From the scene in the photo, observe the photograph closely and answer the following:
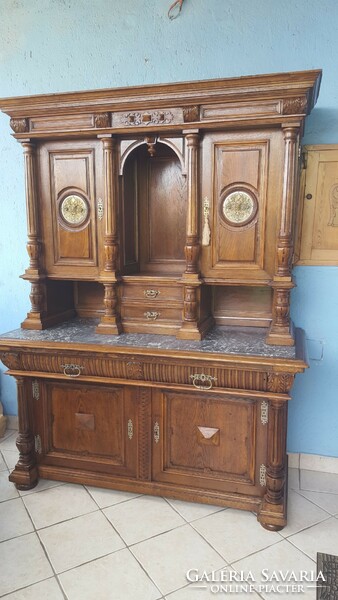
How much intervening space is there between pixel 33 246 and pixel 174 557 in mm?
1681

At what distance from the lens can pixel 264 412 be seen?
2037 millimetres

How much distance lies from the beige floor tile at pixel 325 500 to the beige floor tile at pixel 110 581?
1012 mm

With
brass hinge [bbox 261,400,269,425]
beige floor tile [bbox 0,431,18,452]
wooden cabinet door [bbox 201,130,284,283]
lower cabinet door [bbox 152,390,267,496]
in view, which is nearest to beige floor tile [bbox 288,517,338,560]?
lower cabinet door [bbox 152,390,267,496]

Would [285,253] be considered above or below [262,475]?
above

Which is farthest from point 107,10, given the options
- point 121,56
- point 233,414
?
point 233,414

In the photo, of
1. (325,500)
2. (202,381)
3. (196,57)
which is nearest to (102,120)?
(196,57)

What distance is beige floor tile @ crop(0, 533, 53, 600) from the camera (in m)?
1.76

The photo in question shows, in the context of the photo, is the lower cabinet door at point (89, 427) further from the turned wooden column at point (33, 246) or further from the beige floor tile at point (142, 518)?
the turned wooden column at point (33, 246)

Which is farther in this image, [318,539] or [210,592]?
[318,539]

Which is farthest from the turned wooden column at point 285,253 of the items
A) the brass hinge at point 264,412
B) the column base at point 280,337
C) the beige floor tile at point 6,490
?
the beige floor tile at point 6,490

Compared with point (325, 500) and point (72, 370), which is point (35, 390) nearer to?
point (72, 370)

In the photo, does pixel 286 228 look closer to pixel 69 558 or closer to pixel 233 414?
pixel 233 414

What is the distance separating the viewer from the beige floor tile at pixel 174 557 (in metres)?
1.78

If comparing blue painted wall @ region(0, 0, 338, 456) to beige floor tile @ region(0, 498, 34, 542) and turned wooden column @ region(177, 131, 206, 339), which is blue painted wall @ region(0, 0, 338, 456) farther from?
beige floor tile @ region(0, 498, 34, 542)
